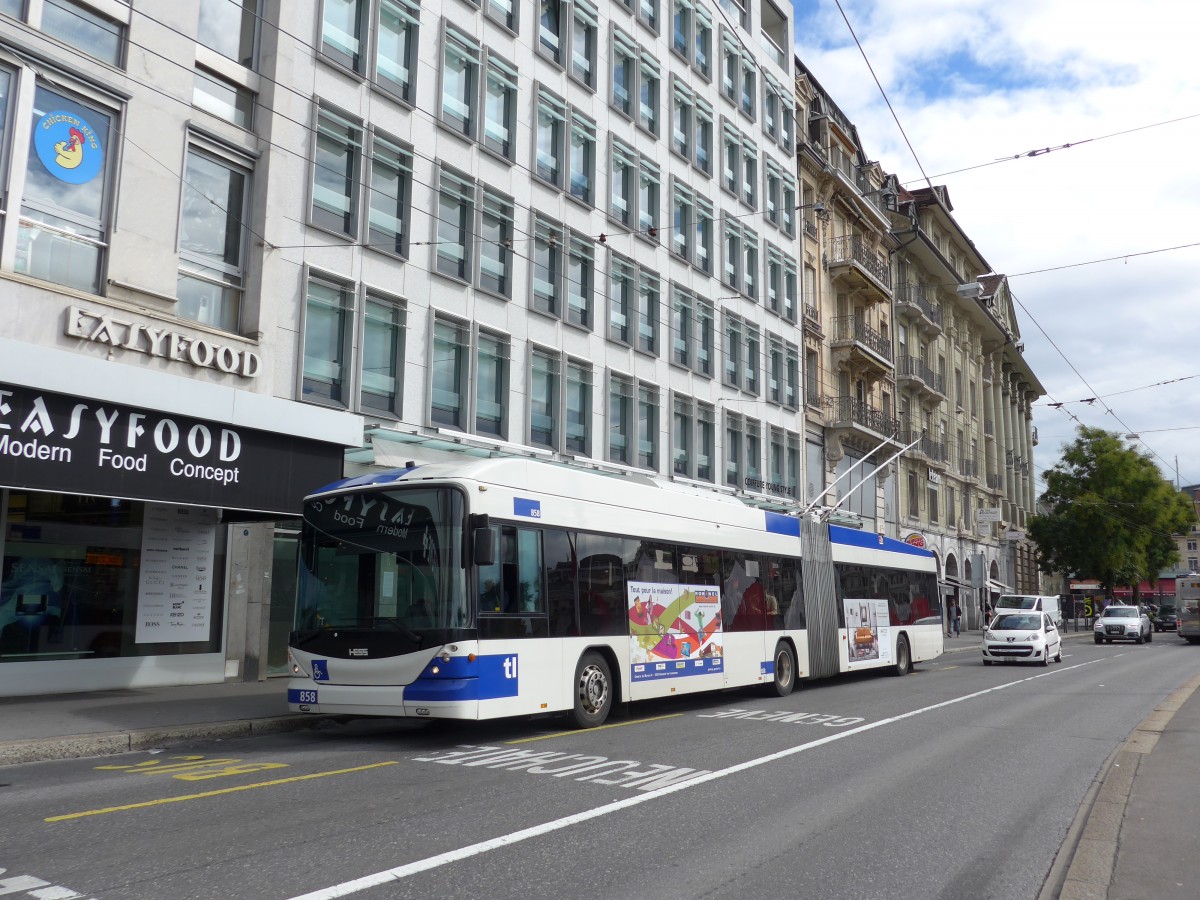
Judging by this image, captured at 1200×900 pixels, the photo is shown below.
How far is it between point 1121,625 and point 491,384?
1298 inches

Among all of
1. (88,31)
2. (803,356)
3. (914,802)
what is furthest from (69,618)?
(803,356)

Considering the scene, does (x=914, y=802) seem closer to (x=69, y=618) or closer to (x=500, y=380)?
(x=69, y=618)

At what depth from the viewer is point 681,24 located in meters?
33.0

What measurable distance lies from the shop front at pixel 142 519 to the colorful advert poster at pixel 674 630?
594 centimetres

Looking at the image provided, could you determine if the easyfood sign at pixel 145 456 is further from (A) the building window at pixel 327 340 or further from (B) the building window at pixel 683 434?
(B) the building window at pixel 683 434

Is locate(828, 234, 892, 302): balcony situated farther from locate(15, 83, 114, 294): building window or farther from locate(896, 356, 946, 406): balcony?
locate(15, 83, 114, 294): building window

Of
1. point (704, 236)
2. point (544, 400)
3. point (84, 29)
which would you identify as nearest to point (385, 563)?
point (84, 29)

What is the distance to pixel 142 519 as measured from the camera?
1641cm

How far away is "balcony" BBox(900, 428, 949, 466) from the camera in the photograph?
48.3 meters

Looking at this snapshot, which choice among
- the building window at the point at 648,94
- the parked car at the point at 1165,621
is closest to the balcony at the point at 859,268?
the building window at the point at 648,94

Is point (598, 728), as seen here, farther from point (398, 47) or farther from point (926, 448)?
point (926, 448)

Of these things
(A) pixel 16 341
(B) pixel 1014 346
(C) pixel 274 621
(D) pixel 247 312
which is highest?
(B) pixel 1014 346

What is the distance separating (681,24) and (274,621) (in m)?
23.5

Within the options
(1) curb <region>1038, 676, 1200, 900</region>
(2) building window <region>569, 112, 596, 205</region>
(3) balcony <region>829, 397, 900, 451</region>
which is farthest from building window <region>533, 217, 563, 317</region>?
(3) balcony <region>829, 397, 900, 451</region>
